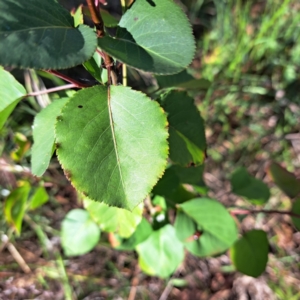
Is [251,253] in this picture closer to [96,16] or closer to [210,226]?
[210,226]

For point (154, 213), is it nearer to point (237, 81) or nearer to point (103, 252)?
point (103, 252)

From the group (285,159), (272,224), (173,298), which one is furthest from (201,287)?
(285,159)

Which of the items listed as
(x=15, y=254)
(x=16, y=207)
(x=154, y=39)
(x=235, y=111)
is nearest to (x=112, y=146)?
(x=154, y=39)

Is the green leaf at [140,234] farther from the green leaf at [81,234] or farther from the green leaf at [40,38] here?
the green leaf at [40,38]

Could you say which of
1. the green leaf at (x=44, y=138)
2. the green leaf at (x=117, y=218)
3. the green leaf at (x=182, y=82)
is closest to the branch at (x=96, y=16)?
the green leaf at (x=44, y=138)

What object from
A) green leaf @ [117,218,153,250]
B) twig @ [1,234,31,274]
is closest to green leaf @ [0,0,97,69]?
green leaf @ [117,218,153,250]

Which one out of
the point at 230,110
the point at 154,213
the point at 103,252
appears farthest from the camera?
the point at 230,110
